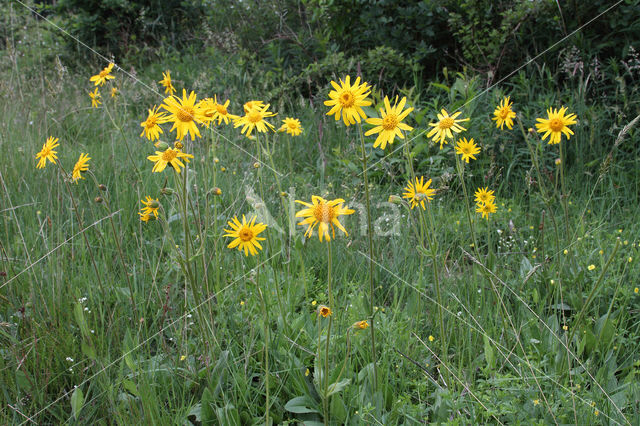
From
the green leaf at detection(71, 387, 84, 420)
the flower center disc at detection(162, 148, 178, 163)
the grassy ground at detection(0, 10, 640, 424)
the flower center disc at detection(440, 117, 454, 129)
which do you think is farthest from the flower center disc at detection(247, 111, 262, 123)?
the green leaf at detection(71, 387, 84, 420)

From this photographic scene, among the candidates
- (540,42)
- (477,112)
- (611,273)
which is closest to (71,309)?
(611,273)

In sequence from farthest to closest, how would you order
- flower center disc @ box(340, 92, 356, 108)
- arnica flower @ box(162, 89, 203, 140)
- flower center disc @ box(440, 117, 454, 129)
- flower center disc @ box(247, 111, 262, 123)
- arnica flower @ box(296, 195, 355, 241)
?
flower center disc @ box(247, 111, 262, 123) → flower center disc @ box(440, 117, 454, 129) → arnica flower @ box(162, 89, 203, 140) → flower center disc @ box(340, 92, 356, 108) → arnica flower @ box(296, 195, 355, 241)

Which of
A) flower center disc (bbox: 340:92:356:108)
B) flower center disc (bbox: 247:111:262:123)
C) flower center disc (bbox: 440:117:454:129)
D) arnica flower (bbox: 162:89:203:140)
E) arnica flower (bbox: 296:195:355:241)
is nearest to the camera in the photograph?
arnica flower (bbox: 296:195:355:241)

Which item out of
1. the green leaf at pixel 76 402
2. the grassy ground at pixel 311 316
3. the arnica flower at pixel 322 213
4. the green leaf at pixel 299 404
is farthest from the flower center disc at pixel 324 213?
the green leaf at pixel 76 402

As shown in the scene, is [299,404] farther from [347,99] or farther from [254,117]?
[254,117]

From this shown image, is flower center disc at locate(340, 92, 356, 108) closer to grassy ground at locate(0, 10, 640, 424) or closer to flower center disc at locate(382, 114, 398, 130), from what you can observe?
flower center disc at locate(382, 114, 398, 130)

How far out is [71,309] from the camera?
183cm

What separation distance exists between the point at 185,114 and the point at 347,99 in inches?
18.7

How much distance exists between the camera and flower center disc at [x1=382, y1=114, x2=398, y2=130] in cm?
139

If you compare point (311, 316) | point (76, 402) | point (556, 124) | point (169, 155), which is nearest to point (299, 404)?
point (311, 316)

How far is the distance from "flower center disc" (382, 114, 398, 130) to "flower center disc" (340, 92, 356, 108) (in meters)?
0.12

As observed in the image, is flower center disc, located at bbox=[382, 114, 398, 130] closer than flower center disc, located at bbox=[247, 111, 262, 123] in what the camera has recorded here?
Yes

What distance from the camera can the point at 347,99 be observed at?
4.35 ft

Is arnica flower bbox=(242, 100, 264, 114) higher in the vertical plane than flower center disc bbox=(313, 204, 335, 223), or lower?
higher
